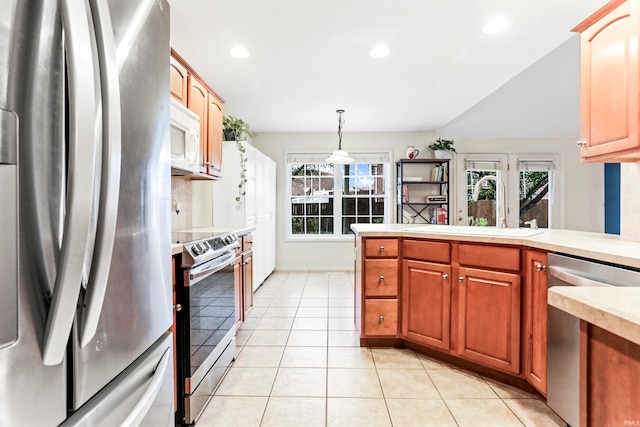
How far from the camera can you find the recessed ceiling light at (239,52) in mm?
2539

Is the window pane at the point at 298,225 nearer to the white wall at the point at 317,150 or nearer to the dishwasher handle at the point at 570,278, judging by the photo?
the white wall at the point at 317,150

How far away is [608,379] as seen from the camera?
27.0 inches

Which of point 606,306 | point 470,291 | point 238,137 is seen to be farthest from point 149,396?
point 238,137

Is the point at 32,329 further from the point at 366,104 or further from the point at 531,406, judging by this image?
the point at 366,104

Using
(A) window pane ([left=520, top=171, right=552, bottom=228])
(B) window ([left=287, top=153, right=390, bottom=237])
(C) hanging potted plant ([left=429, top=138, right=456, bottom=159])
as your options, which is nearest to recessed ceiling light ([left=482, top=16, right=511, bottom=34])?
(C) hanging potted plant ([left=429, top=138, right=456, bottom=159])

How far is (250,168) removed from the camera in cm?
379

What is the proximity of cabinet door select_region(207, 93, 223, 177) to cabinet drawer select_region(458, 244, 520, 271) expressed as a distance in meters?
2.11

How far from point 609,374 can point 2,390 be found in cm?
114

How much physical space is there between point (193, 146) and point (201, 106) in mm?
550

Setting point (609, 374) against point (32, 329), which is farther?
point (609, 374)

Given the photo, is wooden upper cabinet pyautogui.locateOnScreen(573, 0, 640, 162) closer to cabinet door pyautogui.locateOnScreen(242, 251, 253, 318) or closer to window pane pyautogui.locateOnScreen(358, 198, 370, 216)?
cabinet door pyautogui.locateOnScreen(242, 251, 253, 318)

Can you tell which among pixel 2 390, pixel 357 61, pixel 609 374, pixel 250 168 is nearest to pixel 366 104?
pixel 357 61

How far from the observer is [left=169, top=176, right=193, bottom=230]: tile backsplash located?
276cm

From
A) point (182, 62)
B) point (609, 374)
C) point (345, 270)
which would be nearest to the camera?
point (609, 374)
